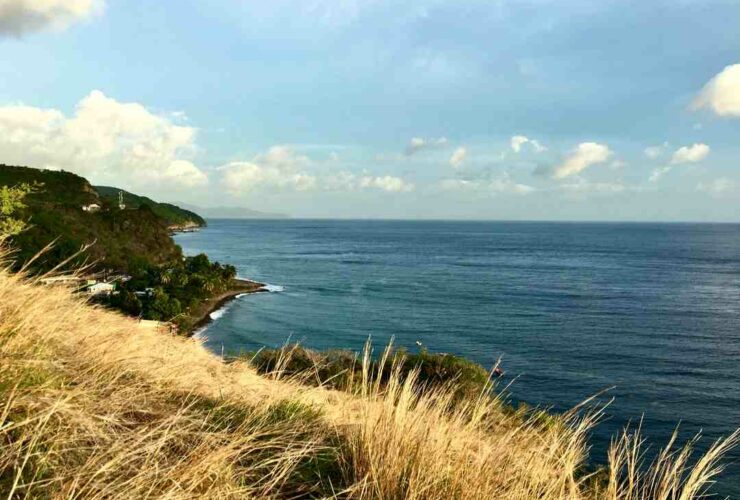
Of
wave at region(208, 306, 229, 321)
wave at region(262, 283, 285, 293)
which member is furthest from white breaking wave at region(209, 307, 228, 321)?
wave at region(262, 283, 285, 293)

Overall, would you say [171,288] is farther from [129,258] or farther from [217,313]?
[129,258]

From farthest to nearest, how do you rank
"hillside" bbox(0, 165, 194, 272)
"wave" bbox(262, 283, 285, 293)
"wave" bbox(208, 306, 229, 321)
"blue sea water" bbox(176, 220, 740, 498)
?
"wave" bbox(262, 283, 285, 293), "hillside" bbox(0, 165, 194, 272), "wave" bbox(208, 306, 229, 321), "blue sea water" bbox(176, 220, 740, 498)

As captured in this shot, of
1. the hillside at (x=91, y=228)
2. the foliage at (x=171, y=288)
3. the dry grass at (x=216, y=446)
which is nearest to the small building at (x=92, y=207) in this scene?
the hillside at (x=91, y=228)

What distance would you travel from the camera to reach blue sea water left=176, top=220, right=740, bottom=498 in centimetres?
4194

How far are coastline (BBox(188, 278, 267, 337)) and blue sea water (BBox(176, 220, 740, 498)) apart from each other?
2100mm

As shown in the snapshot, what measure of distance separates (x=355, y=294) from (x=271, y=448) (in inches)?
→ 3305

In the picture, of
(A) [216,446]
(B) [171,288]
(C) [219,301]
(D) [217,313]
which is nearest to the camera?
(A) [216,446]

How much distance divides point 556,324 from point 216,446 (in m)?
67.5

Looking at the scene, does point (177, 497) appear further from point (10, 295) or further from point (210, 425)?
point (10, 295)

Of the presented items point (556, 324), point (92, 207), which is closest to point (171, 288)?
point (556, 324)

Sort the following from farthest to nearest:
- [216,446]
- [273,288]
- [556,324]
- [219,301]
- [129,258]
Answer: [129,258] → [273,288] → [219,301] → [556,324] → [216,446]

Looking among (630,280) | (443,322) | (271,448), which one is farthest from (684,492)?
(630,280)

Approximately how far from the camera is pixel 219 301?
8075 centimetres

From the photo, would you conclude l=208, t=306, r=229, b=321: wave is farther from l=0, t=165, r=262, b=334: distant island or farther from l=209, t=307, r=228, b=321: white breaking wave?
l=0, t=165, r=262, b=334: distant island
